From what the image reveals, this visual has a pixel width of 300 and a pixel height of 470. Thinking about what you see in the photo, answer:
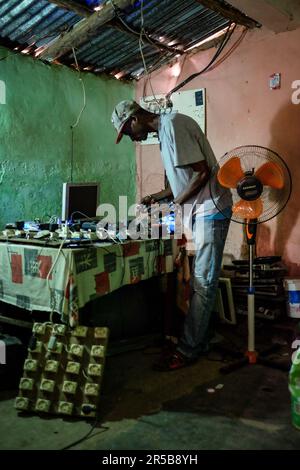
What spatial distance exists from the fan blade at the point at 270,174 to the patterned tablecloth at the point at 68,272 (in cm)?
95

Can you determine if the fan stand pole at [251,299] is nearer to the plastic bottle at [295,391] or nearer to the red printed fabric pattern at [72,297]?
the plastic bottle at [295,391]

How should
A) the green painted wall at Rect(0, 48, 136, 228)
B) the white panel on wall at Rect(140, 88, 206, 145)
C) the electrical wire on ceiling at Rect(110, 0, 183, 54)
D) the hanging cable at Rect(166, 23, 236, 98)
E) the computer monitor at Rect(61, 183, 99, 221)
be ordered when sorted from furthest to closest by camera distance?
the white panel on wall at Rect(140, 88, 206, 145), the hanging cable at Rect(166, 23, 236, 98), the green painted wall at Rect(0, 48, 136, 228), the electrical wire on ceiling at Rect(110, 0, 183, 54), the computer monitor at Rect(61, 183, 99, 221)

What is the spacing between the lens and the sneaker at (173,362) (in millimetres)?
3041

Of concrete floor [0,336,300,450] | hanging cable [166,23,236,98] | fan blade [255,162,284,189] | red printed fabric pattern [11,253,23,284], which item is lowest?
concrete floor [0,336,300,450]

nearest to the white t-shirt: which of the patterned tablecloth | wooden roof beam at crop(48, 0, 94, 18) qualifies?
the patterned tablecloth

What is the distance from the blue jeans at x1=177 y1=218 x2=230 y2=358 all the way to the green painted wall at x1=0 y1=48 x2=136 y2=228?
7.37 feet

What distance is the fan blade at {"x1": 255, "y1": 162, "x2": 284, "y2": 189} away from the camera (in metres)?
2.96

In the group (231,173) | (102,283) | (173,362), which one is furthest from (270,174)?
(173,362)

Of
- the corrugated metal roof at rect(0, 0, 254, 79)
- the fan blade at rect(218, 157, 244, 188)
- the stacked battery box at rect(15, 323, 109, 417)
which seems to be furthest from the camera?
the corrugated metal roof at rect(0, 0, 254, 79)

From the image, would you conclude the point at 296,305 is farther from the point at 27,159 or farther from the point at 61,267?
the point at 27,159

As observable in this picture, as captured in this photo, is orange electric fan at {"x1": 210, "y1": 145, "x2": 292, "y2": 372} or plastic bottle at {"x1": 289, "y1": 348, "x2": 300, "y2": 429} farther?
orange electric fan at {"x1": 210, "y1": 145, "x2": 292, "y2": 372}

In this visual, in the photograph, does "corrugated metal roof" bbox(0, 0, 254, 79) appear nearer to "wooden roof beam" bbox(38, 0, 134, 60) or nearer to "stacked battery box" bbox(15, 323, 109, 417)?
"wooden roof beam" bbox(38, 0, 134, 60)

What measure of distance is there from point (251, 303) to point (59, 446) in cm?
165

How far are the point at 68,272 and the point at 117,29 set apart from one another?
285 cm
